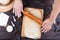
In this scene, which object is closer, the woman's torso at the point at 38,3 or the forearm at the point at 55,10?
the forearm at the point at 55,10

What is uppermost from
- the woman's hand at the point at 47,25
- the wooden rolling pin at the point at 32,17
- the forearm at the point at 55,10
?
the forearm at the point at 55,10

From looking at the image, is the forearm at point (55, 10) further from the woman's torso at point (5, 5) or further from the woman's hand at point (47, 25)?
the woman's torso at point (5, 5)

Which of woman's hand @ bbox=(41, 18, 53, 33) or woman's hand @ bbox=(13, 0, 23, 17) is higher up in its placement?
woman's hand @ bbox=(13, 0, 23, 17)

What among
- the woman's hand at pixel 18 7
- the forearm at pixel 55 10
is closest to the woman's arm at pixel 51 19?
the forearm at pixel 55 10

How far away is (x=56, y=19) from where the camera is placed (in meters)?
0.95

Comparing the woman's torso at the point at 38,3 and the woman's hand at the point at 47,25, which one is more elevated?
the woman's torso at the point at 38,3

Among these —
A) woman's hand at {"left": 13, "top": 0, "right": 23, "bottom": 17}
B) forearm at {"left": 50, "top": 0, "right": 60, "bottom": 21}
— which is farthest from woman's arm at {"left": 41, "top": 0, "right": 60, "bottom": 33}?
A: woman's hand at {"left": 13, "top": 0, "right": 23, "bottom": 17}

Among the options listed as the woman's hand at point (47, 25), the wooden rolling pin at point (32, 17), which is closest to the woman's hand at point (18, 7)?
the wooden rolling pin at point (32, 17)

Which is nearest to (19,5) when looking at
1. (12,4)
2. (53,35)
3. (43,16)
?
(12,4)

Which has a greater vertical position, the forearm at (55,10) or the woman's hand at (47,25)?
the forearm at (55,10)

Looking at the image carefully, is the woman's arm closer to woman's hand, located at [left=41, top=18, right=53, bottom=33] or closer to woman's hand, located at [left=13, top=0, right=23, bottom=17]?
woman's hand, located at [left=41, top=18, right=53, bottom=33]

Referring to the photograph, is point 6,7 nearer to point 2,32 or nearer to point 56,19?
point 2,32

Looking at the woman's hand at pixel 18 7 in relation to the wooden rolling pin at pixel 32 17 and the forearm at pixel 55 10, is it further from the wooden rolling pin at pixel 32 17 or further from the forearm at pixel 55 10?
the forearm at pixel 55 10

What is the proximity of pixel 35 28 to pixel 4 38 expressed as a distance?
197mm
